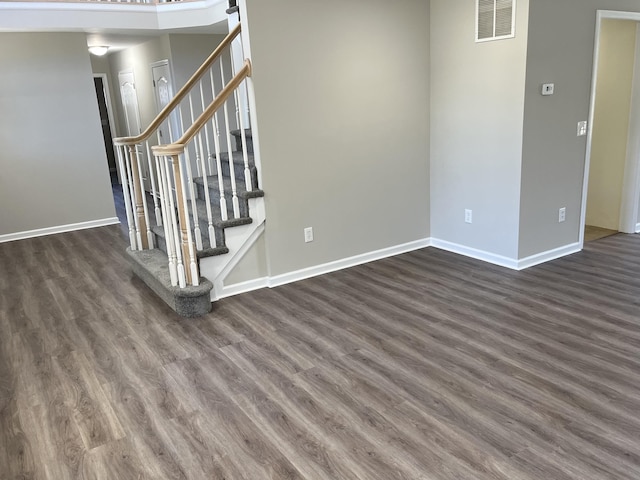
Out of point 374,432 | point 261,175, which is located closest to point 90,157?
point 261,175

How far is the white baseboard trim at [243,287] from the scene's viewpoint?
3.92m

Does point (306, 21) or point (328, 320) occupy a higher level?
point (306, 21)

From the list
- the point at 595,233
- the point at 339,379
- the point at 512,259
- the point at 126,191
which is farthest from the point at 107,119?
the point at 339,379

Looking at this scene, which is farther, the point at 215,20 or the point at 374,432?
the point at 215,20

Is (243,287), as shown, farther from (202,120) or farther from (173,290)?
(202,120)

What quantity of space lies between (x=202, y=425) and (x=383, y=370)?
100 cm

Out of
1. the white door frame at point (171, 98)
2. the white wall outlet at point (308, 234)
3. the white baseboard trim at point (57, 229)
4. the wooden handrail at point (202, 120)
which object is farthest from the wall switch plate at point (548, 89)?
the white baseboard trim at point (57, 229)

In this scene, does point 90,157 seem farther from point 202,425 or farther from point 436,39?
point 202,425

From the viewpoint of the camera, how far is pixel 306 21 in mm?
3836

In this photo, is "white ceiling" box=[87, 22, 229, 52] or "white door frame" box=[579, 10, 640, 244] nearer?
"white door frame" box=[579, 10, 640, 244]

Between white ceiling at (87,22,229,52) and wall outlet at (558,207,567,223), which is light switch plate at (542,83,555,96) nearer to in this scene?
wall outlet at (558,207,567,223)

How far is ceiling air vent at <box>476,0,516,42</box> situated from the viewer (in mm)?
3789

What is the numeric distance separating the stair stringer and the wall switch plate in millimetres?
→ 2318

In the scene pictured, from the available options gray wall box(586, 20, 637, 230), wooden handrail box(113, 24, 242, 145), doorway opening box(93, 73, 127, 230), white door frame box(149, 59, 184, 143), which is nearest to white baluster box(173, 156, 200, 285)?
wooden handrail box(113, 24, 242, 145)
